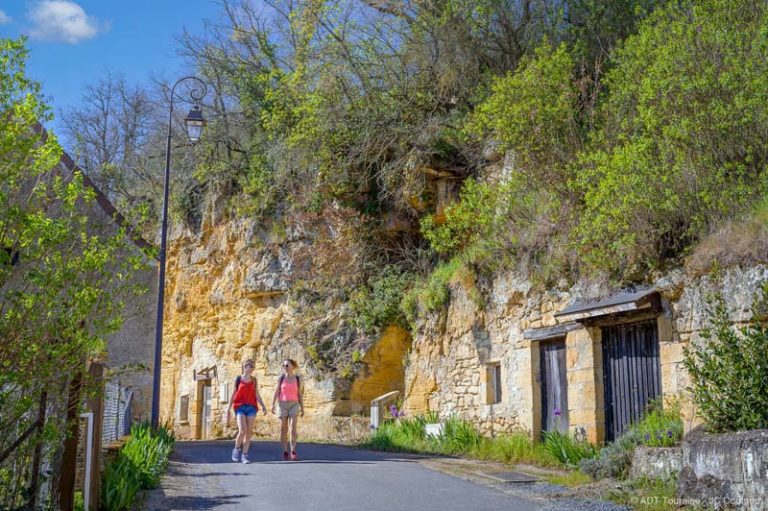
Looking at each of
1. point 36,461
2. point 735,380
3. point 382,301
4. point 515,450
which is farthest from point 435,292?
point 36,461

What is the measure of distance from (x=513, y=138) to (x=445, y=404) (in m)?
5.57

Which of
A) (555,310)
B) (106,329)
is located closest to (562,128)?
(555,310)

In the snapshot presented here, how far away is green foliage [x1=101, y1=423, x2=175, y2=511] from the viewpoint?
7480 mm

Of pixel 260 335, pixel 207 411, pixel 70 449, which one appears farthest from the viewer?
pixel 207 411

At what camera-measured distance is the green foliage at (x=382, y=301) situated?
1973cm

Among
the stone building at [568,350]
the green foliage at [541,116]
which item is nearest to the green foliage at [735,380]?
the stone building at [568,350]

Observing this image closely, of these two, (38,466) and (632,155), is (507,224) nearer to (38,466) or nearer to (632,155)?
(632,155)

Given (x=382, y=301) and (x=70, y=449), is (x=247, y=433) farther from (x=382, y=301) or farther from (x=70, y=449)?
(x=382, y=301)

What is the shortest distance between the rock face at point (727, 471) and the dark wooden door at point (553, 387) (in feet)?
16.1

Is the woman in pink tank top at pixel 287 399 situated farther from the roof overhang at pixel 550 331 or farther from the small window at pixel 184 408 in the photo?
the small window at pixel 184 408

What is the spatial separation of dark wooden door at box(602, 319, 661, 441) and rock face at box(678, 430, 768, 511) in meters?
3.36

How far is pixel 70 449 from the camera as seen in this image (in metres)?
6.45

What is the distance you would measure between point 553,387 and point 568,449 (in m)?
1.61

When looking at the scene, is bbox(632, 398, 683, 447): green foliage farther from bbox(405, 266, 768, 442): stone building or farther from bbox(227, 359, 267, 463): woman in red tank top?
bbox(227, 359, 267, 463): woman in red tank top
